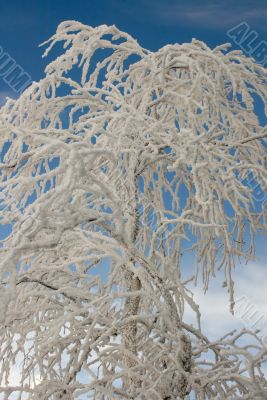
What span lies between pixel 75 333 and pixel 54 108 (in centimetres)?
248

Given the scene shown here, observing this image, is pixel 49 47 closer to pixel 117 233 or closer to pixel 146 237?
pixel 146 237

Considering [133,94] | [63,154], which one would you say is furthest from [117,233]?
Answer: [133,94]

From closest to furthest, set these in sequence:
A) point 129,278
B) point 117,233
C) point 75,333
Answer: point 117,233 → point 75,333 → point 129,278

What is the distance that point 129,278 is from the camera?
5.91m

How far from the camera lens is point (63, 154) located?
3.65 metres

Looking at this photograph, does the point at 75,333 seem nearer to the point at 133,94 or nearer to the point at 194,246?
the point at 194,246

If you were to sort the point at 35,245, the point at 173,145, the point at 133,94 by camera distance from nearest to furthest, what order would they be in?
the point at 35,245 → the point at 173,145 → the point at 133,94

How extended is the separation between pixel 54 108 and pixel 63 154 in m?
3.08

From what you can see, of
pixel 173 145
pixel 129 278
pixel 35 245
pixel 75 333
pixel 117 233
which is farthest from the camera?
pixel 129 278

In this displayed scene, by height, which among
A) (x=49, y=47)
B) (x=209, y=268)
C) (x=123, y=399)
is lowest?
(x=123, y=399)

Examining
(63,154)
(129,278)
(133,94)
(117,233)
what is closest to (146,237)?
(129,278)

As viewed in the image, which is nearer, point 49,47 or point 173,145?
point 173,145

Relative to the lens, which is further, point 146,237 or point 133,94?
point 146,237

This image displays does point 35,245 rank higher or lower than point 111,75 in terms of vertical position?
lower
